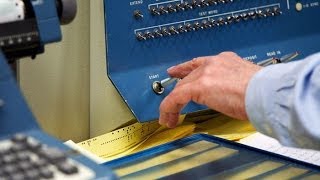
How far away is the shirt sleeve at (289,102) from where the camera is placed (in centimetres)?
72

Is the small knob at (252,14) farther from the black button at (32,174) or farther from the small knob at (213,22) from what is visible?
the black button at (32,174)

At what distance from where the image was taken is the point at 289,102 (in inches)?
28.9

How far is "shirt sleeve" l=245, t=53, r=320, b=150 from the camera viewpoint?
2.36 ft

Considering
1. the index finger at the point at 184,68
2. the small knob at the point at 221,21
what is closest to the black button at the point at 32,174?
the index finger at the point at 184,68

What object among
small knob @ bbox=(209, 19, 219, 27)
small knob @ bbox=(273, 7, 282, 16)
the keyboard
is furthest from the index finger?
the keyboard

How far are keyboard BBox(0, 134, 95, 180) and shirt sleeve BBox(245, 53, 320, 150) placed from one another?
0.26 metres

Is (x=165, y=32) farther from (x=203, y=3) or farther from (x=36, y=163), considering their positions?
(x=36, y=163)

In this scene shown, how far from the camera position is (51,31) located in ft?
2.55

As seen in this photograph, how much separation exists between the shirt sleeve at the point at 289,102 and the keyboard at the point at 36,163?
0.26 m

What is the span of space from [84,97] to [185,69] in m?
0.22

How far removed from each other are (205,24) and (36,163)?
1.94 feet

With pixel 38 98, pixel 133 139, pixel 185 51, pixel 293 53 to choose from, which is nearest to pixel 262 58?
pixel 293 53

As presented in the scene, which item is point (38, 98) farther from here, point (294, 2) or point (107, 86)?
point (294, 2)

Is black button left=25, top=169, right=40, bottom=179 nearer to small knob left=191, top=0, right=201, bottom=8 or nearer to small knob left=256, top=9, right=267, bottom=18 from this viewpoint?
small knob left=191, top=0, right=201, bottom=8
